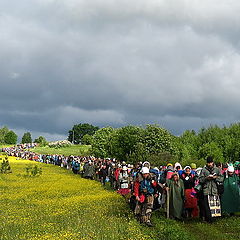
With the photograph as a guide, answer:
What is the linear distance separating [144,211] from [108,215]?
218 cm

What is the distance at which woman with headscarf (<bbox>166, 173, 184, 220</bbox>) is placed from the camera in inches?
593

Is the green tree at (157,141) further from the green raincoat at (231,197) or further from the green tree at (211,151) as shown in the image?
the green raincoat at (231,197)

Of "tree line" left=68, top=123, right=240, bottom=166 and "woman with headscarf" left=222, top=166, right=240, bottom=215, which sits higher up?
"tree line" left=68, top=123, right=240, bottom=166

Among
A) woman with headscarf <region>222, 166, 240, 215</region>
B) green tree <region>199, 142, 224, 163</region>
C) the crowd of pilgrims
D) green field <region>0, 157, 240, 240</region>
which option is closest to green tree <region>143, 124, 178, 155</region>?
green tree <region>199, 142, 224, 163</region>

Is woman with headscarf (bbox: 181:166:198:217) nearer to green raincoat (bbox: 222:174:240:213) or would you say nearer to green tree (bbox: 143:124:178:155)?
green raincoat (bbox: 222:174:240:213)

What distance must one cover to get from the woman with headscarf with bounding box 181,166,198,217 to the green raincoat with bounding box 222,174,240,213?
1.36 metres

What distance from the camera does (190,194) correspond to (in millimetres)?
15484

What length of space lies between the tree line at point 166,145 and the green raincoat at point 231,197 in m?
26.2

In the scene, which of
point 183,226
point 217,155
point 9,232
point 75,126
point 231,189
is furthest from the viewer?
point 75,126

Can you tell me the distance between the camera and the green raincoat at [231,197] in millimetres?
16047

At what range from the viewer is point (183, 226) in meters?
13.9

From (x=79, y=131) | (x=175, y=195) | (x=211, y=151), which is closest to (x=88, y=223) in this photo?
(x=175, y=195)

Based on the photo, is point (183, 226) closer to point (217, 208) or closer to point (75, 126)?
point (217, 208)

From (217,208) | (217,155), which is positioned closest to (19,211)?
(217,208)
